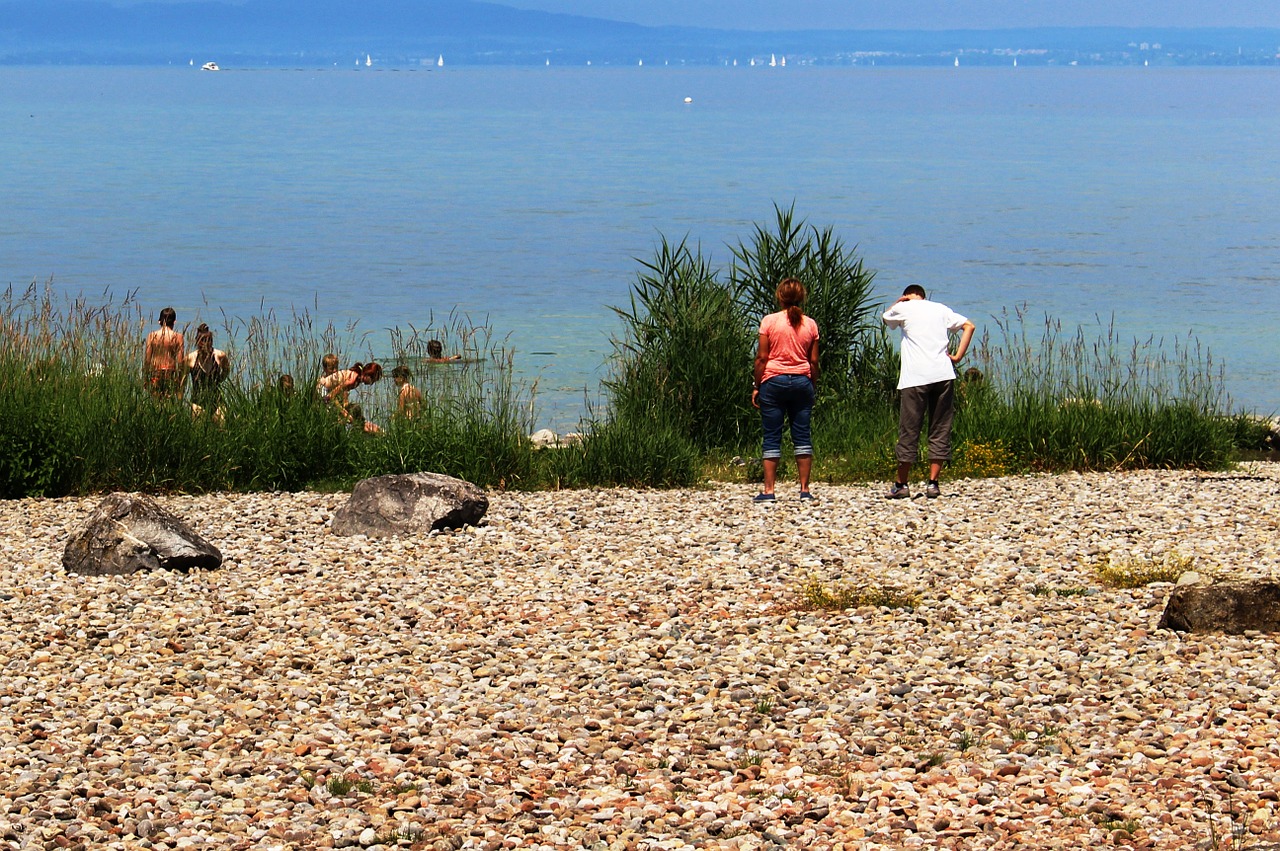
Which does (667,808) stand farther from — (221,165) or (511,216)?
(221,165)

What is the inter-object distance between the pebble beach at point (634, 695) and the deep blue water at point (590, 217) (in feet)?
42.1

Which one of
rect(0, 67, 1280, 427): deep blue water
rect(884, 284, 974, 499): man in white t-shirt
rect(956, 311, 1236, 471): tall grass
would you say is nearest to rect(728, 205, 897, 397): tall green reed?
rect(956, 311, 1236, 471): tall grass

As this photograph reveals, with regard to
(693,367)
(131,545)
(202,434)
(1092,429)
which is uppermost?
(693,367)

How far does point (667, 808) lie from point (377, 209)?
164 ft

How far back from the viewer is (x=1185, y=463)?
15102mm

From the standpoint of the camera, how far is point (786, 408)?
512 inches

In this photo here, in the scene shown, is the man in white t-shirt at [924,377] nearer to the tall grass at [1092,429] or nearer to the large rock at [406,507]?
the tall grass at [1092,429]

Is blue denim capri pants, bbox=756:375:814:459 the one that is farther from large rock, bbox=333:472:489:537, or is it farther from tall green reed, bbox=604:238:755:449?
large rock, bbox=333:472:489:537

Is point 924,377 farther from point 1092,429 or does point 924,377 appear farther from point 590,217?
point 590,217

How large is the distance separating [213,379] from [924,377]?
23.1ft

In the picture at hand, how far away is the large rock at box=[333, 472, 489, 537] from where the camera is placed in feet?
36.1

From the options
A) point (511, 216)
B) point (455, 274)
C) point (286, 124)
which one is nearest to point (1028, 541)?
point (455, 274)

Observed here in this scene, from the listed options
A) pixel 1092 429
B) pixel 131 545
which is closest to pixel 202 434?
pixel 131 545

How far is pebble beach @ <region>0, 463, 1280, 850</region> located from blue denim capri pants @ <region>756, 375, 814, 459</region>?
181 cm
